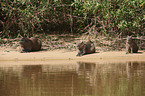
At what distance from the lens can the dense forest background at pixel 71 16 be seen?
15484 millimetres

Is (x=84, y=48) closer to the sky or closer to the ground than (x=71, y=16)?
closer to the ground

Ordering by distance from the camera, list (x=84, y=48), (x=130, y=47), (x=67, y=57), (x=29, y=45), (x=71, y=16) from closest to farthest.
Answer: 1. (x=67, y=57)
2. (x=84, y=48)
3. (x=130, y=47)
4. (x=29, y=45)
5. (x=71, y=16)

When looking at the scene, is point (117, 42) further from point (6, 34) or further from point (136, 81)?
point (136, 81)

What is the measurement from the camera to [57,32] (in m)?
20.1

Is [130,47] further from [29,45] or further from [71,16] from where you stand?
[71,16]

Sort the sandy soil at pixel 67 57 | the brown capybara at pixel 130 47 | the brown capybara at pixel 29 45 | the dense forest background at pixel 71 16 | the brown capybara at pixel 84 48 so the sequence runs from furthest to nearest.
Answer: the dense forest background at pixel 71 16, the brown capybara at pixel 29 45, the brown capybara at pixel 130 47, the brown capybara at pixel 84 48, the sandy soil at pixel 67 57

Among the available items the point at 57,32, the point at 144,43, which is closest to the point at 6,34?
the point at 57,32

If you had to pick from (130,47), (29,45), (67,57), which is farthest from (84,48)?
(29,45)

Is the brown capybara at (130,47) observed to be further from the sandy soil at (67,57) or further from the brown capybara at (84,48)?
the brown capybara at (84,48)

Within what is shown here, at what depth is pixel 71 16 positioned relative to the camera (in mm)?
18938

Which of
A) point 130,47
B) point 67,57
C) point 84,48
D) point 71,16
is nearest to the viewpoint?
point 67,57

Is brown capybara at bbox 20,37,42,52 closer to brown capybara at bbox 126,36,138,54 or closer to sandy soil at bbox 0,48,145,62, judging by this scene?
sandy soil at bbox 0,48,145,62

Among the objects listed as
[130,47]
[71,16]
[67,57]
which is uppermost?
[71,16]

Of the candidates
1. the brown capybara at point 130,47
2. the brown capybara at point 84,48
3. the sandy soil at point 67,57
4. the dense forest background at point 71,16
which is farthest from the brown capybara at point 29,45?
the brown capybara at point 130,47
